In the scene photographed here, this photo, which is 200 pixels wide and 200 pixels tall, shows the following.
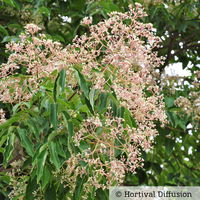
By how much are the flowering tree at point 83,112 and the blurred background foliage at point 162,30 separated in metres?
0.73

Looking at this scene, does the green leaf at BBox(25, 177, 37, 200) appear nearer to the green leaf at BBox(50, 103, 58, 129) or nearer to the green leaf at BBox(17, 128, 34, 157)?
the green leaf at BBox(17, 128, 34, 157)

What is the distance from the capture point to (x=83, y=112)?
2152 millimetres

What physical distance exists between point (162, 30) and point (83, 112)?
70.9 inches

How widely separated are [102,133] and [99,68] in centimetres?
29

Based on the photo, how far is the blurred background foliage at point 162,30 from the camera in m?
3.12

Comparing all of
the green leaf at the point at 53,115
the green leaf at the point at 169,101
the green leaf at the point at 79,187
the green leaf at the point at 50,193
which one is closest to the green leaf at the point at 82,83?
the green leaf at the point at 53,115

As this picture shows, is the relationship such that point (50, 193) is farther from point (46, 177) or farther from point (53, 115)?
point (53, 115)

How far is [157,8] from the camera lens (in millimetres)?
3432

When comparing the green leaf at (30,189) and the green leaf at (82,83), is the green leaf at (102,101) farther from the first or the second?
the green leaf at (30,189)

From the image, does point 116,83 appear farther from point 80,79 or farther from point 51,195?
point 51,195

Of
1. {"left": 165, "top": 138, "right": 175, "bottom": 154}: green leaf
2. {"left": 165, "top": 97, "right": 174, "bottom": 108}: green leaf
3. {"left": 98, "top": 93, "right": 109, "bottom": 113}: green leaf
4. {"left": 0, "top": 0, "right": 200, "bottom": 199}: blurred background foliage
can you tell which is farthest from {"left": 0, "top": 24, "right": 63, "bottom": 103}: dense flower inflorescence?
{"left": 165, "top": 138, "right": 175, "bottom": 154}: green leaf

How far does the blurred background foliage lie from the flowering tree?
73 centimetres

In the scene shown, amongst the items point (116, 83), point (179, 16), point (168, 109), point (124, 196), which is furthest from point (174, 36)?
point (116, 83)

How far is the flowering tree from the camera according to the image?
192 centimetres
